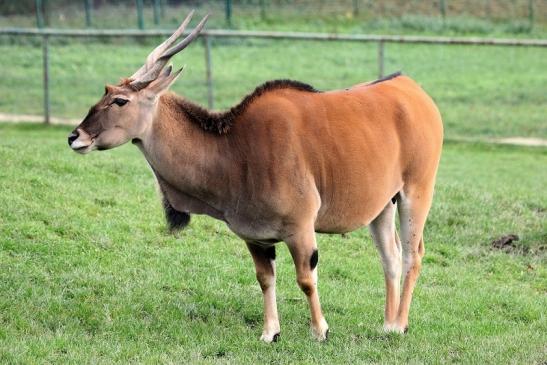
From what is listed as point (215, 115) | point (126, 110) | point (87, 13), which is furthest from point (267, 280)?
point (87, 13)

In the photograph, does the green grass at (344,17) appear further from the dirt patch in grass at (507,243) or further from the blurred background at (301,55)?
the dirt patch in grass at (507,243)

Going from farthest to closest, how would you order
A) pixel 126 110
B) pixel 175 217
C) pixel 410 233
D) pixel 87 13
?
pixel 87 13 → pixel 410 233 → pixel 175 217 → pixel 126 110

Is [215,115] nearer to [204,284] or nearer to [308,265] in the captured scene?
[308,265]

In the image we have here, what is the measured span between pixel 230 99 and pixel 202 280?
1327cm

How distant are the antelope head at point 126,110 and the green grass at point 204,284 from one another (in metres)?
1.32

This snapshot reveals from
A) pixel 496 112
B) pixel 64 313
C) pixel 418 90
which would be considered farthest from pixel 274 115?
pixel 496 112

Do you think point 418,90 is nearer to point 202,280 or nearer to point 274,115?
point 274,115

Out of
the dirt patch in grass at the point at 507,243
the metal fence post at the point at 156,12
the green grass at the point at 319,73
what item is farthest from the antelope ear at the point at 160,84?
the metal fence post at the point at 156,12

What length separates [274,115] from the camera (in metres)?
7.33

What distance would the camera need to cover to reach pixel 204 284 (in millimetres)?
8578

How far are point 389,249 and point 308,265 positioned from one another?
43.1 inches

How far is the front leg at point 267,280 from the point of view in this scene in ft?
24.7

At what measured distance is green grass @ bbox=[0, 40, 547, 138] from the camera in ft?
67.2

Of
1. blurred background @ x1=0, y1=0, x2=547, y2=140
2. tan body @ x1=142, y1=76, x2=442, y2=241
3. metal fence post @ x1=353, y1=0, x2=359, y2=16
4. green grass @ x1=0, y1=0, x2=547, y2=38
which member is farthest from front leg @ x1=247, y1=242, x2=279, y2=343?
metal fence post @ x1=353, y1=0, x2=359, y2=16
